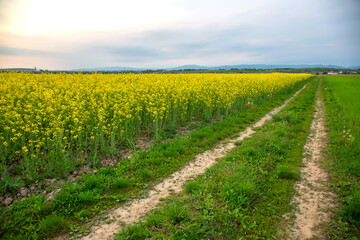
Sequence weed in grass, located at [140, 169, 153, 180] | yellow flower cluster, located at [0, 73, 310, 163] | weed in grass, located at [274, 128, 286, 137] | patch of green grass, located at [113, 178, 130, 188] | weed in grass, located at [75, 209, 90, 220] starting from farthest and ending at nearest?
weed in grass, located at [274, 128, 286, 137]
yellow flower cluster, located at [0, 73, 310, 163]
weed in grass, located at [140, 169, 153, 180]
patch of green grass, located at [113, 178, 130, 188]
weed in grass, located at [75, 209, 90, 220]

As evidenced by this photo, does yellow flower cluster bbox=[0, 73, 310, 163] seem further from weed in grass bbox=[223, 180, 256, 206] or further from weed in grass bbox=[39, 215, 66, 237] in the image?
weed in grass bbox=[223, 180, 256, 206]

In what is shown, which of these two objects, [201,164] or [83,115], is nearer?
[201,164]

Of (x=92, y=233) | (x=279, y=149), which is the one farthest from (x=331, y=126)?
(x=92, y=233)

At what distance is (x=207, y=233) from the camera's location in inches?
144

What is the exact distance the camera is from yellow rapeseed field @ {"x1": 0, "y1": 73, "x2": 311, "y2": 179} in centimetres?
602

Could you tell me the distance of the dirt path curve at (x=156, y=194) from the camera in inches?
150

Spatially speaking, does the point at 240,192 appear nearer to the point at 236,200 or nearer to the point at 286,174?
the point at 236,200

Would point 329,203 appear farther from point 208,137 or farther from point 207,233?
point 208,137

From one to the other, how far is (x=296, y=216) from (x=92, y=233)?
4.18 meters

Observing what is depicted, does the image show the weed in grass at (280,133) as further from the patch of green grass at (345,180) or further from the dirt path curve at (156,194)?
the dirt path curve at (156,194)

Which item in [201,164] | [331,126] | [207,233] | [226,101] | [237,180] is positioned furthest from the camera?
[226,101]

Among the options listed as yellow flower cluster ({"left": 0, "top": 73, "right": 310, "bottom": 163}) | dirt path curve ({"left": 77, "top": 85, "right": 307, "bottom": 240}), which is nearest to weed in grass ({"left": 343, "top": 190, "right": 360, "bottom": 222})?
dirt path curve ({"left": 77, "top": 85, "right": 307, "bottom": 240})

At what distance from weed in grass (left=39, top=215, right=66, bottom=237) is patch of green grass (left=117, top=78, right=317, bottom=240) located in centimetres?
172

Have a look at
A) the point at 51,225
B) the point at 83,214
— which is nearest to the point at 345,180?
the point at 83,214
